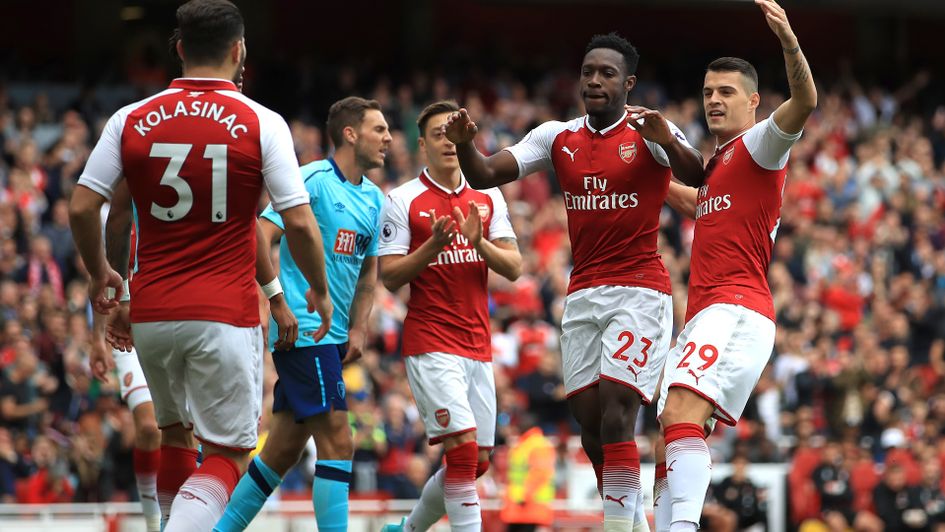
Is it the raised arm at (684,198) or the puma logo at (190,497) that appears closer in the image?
the puma logo at (190,497)

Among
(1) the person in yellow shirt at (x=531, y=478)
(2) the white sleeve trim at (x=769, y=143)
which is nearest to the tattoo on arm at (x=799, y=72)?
(2) the white sleeve trim at (x=769, y=143)

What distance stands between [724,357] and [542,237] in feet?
46.5

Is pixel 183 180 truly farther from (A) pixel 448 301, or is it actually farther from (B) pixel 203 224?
(A) pixel 448 301

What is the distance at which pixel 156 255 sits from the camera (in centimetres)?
736

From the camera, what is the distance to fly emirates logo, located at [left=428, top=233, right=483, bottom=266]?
1010cm

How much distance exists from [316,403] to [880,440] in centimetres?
1340

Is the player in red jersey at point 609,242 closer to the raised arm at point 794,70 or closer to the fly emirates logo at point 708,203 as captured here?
the fly emirates logo at point 708,203

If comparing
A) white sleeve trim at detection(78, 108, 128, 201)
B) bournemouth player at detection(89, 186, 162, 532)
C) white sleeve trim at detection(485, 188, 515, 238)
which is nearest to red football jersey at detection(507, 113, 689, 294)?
white sleeve trim at detection(485, 188, 515, 238)

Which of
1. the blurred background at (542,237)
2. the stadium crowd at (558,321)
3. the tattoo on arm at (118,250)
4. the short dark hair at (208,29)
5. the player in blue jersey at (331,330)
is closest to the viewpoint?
the short dark hair at (208,29)

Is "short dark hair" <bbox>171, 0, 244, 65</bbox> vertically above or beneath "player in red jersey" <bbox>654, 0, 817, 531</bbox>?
above

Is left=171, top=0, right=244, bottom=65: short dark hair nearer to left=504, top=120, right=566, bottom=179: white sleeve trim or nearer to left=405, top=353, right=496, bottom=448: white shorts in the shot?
left=504, top=120, right=566, bottom=179: white sleeve trim

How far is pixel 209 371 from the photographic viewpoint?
7293 millimetres

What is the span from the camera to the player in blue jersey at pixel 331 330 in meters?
9.20

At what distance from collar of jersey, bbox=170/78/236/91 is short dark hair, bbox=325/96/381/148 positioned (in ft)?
8.56
